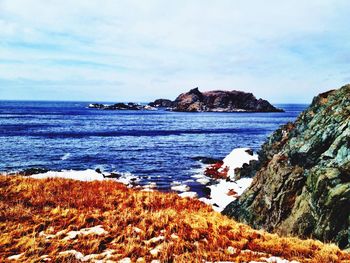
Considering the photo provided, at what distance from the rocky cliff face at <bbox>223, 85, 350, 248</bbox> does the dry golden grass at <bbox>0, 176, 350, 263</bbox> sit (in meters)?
2.28

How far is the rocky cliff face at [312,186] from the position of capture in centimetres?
1155

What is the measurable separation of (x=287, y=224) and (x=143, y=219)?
608cm

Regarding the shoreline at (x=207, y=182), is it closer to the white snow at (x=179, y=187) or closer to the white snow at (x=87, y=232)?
the white snow at (x=179, y=187)

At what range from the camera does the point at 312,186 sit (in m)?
12.8

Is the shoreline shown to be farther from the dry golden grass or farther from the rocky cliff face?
the dry golden grass

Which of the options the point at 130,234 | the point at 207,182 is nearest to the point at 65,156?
the point at 207,182

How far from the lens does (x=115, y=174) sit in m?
36.2

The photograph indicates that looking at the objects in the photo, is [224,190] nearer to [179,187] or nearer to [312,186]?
[179,187]

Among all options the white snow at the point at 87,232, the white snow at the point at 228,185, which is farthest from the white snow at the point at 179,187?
the white snow at the point at 87,232

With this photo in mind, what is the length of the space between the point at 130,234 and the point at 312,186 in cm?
709

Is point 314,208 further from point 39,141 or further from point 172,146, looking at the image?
point 39,141

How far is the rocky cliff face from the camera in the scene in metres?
11.5

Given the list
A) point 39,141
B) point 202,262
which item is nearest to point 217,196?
point 202,262

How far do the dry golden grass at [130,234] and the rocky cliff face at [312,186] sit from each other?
2279 millimetres
